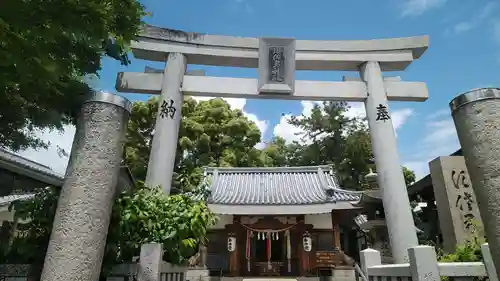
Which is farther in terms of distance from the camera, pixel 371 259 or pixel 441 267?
pixel 371 259

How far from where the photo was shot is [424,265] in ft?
9.55

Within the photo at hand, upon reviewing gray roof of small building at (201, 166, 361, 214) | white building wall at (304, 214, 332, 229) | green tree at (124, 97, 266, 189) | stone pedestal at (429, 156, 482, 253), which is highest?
green tree at (124, 97, 266, 189)

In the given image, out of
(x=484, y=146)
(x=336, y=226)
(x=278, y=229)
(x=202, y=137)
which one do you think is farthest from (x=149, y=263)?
(x=202, y=137)

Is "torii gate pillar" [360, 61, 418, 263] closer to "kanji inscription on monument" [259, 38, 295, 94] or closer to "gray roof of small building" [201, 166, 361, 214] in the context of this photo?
"kanji inscription on monument" [259, 38, 295, 94]

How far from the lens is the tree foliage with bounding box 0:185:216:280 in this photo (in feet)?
11.0

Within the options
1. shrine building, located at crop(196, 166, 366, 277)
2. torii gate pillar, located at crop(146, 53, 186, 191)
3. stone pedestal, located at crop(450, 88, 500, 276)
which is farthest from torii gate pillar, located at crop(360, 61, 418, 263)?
shrine building, located at crop(196, 166, 366, 277)

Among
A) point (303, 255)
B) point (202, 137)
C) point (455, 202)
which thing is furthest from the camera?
point (202, 137)

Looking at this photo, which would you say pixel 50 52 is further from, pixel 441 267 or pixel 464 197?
pixel 464 197

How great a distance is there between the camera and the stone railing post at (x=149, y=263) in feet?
10.5

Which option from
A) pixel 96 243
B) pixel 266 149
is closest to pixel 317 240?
pixel 96 243

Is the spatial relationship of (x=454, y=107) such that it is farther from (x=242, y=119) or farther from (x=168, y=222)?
(x=242, y=119)

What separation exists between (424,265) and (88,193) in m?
2.95

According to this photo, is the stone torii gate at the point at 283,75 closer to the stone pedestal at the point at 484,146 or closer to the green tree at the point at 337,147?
the stone pedestal at the point at 484,146

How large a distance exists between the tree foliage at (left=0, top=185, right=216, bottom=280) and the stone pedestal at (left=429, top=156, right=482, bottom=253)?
17.5ft
